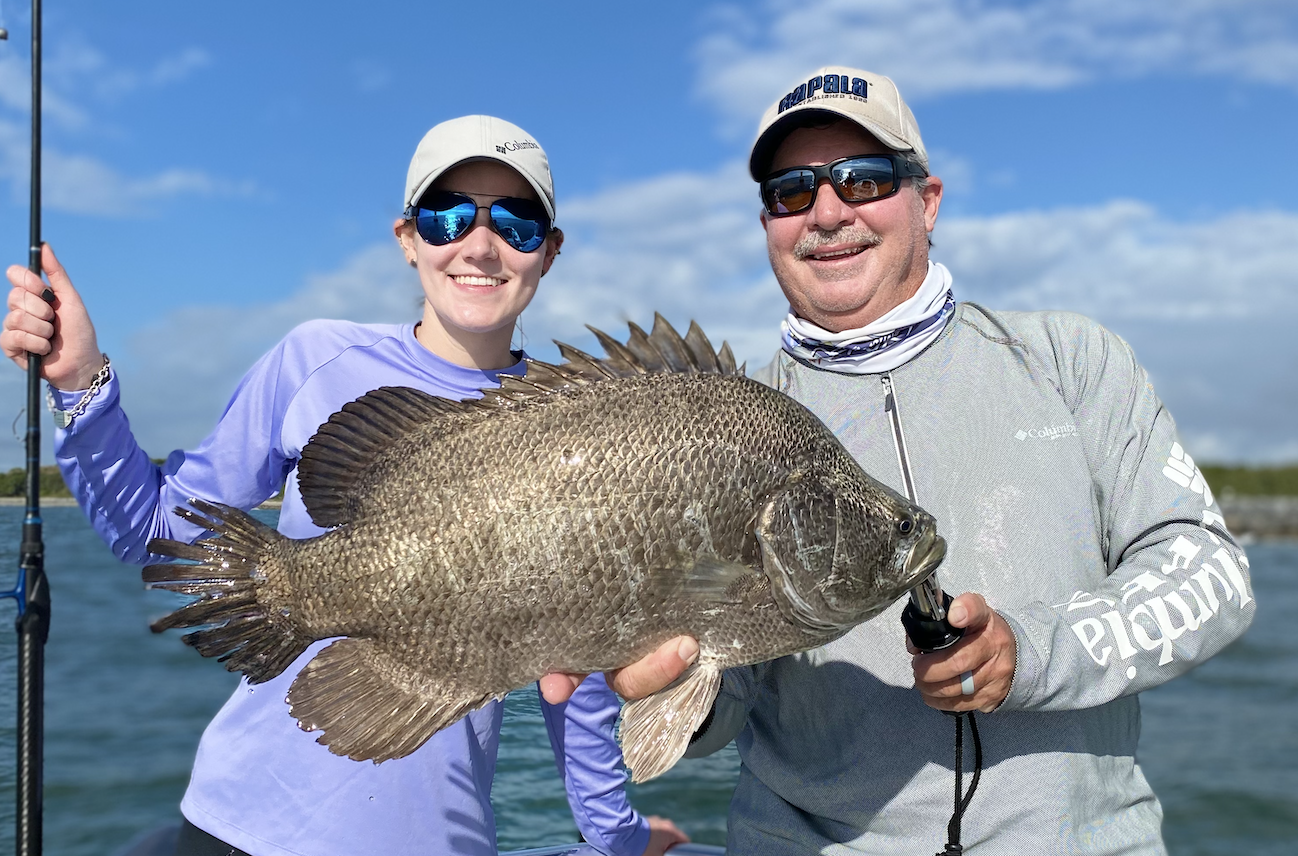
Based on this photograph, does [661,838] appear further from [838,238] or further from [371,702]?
[838,238]

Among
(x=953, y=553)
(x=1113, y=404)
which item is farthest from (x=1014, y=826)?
(x=1113, y=404)

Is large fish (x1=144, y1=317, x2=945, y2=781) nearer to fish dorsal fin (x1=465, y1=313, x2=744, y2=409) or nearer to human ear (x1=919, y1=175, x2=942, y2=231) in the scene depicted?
fish dorsal fin (x1=465, y1=313, x2=744, y2=409)

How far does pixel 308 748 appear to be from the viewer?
2.63 meters

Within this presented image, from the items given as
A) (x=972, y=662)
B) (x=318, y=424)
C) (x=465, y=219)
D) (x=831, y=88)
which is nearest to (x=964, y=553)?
(x=972, y=662)

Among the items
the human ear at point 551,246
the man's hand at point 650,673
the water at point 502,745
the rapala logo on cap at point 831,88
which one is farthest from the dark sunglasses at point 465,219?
the water at point 502,745

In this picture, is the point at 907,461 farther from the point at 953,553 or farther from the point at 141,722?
the point at 141,722

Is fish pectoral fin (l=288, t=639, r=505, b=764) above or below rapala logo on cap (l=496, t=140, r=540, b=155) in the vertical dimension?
below

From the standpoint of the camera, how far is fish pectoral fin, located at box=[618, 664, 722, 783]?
93.6 inches

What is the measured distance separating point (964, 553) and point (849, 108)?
1360mm

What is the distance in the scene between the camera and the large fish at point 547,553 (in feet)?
7.32

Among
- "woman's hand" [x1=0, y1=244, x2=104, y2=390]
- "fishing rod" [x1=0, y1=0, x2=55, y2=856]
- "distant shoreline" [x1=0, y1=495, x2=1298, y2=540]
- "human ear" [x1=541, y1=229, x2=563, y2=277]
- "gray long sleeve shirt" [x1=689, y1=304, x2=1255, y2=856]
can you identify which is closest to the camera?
"gray long sleeve shirt" [x1=689, y1=304, x2=1255, y2=856]

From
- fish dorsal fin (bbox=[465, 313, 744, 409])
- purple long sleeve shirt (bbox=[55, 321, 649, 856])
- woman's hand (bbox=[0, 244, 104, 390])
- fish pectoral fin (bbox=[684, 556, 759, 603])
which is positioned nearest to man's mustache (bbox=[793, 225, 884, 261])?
fish dorsal fin (bbox=[465, 313, 744, 409])

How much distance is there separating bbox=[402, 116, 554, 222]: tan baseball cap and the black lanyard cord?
190cm

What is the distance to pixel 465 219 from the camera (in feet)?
9.52
